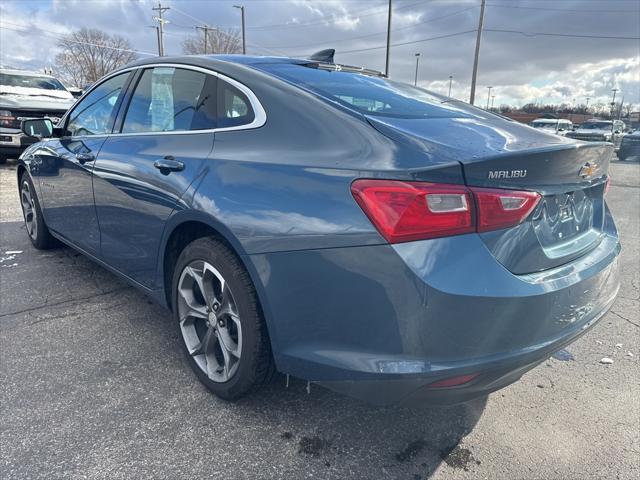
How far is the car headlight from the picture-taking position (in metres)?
9.25

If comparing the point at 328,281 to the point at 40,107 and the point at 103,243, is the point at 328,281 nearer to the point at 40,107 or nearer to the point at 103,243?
the point at 103,243

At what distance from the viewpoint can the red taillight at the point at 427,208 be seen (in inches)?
64.1

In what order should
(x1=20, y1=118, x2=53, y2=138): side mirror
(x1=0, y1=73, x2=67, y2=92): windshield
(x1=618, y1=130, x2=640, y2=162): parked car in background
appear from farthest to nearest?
(x1=618, y1=130, x2=640, y2=162): parked car in background
(x1=0, y1=73, x2=67, y2=92): windshield
(x1=20, y1=118, x2=53, y2=138): side mirror

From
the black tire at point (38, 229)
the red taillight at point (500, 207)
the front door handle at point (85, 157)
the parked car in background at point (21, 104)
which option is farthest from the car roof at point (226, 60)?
the parked car in background at point (21, 104)

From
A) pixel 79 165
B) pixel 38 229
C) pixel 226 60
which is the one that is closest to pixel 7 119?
pixel 38 229

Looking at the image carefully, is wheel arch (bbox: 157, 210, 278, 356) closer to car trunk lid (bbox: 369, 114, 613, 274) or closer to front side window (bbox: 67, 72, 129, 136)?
car trunk lid (bbox: 369, 114, 613, 274)

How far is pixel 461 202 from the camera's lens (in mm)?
1647

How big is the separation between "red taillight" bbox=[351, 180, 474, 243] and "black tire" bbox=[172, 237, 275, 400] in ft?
2.29

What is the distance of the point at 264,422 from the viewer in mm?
2271

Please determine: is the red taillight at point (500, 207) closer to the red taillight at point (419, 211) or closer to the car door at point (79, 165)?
the red taillight at point (419, 211)

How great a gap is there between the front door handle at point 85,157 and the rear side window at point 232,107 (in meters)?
1.24

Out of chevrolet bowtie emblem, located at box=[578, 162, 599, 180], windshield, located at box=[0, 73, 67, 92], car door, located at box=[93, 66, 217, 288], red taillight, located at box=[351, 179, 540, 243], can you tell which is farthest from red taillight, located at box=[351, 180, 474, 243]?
windshield, located at box=[0, 73, 67, 92]

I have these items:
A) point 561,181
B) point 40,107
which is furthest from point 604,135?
point 561,181

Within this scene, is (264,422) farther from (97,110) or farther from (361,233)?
(97,110)
